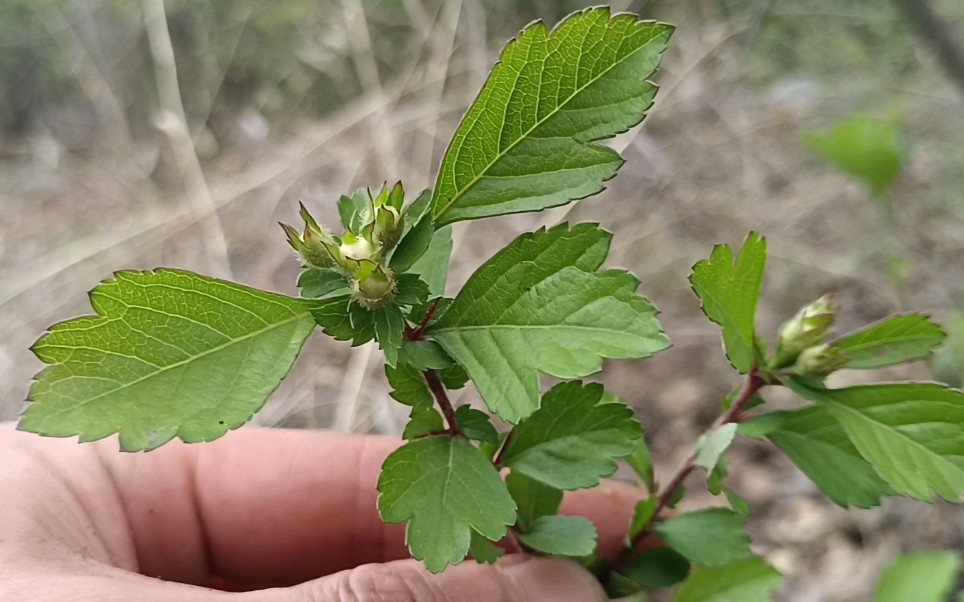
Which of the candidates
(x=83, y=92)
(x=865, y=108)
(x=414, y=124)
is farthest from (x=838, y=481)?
(x=83, y=92)

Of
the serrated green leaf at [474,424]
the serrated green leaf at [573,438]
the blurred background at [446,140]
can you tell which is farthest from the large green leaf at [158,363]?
the blurred background at [446,140]

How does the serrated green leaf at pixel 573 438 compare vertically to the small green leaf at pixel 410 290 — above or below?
below

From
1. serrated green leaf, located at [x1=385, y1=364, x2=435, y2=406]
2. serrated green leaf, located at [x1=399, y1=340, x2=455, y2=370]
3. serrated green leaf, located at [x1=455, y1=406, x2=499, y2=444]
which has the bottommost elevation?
serrated green leaf, located at [x1=455, y1=406, x2=499, y2=444]

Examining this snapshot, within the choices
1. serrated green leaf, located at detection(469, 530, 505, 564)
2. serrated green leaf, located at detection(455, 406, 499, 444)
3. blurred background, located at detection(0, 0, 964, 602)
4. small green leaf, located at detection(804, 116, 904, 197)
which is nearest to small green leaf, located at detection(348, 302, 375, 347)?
serrated green leaf, located at detection(455, 406, 499, 444)

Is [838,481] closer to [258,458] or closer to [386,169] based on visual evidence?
[258,458]

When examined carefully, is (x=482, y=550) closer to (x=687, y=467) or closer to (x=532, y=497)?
(x=532, y=497)

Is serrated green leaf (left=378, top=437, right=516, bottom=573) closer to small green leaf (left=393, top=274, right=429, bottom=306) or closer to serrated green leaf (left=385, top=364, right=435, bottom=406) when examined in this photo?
serrated green leaf (left=385, top=364, right=435, bottom=406)

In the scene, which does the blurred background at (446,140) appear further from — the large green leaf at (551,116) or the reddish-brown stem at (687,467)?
the large green leaf at (551,116)
